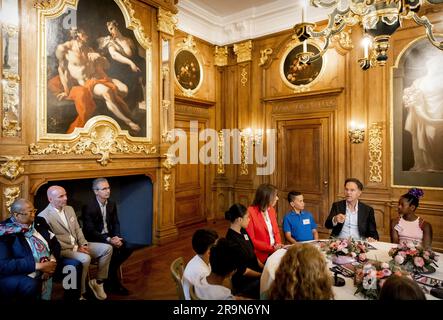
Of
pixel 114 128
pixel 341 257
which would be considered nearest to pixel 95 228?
pixel 114 128

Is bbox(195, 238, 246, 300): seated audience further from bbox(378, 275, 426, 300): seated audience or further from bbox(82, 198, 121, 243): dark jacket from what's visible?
bbox(82, 198, 121, 243): dark jacket

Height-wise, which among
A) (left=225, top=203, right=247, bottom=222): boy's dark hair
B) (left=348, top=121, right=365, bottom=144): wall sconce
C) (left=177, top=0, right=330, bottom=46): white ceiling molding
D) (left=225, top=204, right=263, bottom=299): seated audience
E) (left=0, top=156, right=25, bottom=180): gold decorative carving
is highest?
(left=177, top=0, right=330, bottom=46): white ceiling molding

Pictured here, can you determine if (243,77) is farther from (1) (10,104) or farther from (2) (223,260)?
(2) (223,260)

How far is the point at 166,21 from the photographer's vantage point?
19.0ft

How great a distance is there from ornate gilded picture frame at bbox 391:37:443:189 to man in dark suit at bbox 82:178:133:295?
5.01 metres

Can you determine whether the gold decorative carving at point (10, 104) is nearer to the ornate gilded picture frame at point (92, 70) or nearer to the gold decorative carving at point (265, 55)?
the ornate gilded picture frame at point (92, 70)

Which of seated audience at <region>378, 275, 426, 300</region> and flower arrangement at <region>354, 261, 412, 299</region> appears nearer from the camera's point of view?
seated audience at <region>378, 275, 426, 300</region>

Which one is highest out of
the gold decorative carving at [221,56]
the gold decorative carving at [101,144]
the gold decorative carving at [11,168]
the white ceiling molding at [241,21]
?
the white ceiling molding at [241,21]

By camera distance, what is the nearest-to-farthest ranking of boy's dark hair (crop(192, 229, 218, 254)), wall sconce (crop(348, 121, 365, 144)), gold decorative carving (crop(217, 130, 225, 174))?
boy's dark hair (crop(192, 229, 218, 254)) → wall sconce (crop(348, 121, 365, 144)) → gold decorative carving (crop(217, 130, 225, 174))

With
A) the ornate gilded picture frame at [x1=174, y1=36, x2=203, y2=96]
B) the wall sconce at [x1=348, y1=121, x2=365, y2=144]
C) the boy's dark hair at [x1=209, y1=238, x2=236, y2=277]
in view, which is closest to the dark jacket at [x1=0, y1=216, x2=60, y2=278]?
the boy's dark hair at [x1=209, y1=238, x2=236, y2=277]

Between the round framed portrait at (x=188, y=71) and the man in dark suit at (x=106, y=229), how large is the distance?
3646 mm

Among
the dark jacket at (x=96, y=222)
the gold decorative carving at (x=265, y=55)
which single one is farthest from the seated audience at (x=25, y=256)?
the gold decorative carving at (x=265, y=55)

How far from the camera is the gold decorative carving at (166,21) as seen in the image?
18.7 feet

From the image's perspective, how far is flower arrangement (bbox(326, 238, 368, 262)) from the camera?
2652 mm
